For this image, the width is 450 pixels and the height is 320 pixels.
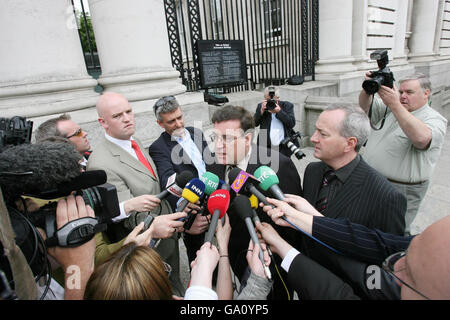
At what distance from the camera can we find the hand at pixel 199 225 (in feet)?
5.87

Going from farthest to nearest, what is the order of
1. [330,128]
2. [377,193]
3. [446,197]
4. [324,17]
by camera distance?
[324,17]
[446,197]
[330,128]
[377,193]

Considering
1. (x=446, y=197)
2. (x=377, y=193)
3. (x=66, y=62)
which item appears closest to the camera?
(x=377, y=193)

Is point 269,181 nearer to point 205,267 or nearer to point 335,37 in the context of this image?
point 205,267

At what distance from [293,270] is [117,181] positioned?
1294 mm

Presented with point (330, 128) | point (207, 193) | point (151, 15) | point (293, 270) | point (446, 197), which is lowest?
point (446, 197)

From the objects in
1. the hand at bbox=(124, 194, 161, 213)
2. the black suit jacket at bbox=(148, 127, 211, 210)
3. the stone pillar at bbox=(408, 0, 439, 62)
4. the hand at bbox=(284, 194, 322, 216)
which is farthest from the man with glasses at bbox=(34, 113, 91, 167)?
the stone pillar at bbox=(408, 0, 439, 62)

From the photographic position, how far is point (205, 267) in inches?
42.9

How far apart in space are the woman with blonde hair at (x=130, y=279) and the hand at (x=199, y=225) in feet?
2.64

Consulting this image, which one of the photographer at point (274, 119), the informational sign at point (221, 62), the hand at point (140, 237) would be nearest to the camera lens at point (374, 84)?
the photographer at point (274, 119)

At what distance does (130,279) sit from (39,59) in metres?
3.34

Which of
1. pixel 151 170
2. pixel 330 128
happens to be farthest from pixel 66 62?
pixel 330 128

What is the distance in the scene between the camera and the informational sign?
503 centimetres
